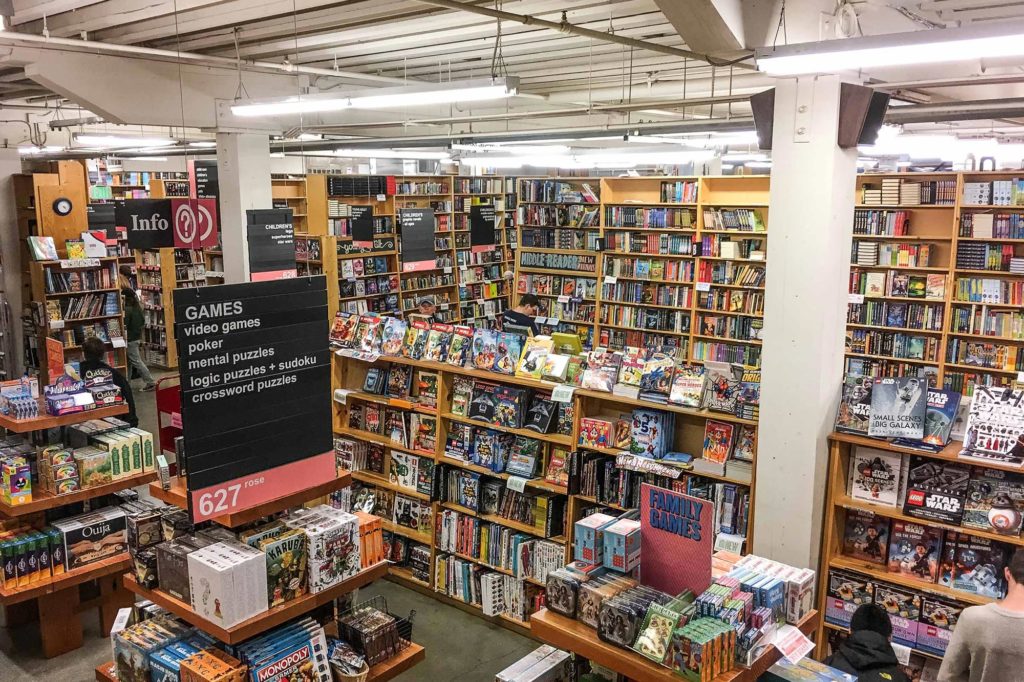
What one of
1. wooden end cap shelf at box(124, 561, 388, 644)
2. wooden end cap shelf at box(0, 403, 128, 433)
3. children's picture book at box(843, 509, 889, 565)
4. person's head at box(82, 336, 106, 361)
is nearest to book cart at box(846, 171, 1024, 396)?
children's picture book at box(843, 509, 889, 565)

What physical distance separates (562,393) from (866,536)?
2.10 meters

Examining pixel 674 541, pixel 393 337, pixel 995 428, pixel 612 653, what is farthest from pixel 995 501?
pixel 393 337

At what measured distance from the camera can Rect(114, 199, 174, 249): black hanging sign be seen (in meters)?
8.32

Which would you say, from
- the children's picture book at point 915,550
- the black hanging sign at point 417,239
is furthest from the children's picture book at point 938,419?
the black hanging sign at point 417,239

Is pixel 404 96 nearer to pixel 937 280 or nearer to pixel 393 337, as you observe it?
pixel 393 337

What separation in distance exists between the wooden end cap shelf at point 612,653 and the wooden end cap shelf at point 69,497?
3583 millimetres

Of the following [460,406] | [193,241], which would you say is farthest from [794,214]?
[193,241]

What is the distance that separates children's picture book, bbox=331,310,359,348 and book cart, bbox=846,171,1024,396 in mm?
5606

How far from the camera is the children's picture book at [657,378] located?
17.3ft

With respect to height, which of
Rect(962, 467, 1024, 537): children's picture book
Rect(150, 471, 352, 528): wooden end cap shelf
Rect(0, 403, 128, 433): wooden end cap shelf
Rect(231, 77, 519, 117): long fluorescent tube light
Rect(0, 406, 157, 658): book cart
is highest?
Rect(231, 77, 519, 117): long fluorescent tube light

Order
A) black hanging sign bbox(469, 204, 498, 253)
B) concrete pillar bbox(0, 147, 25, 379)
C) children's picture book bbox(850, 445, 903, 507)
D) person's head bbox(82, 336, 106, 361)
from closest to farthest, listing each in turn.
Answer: children's picture book bbox(850, 445, 903, 507) < person's head bbox(82, 336, 106, 361) < concrete pillar bbox(0, 147, 25, 379) < black hanging sign bbox(469, 204, 498, 253)

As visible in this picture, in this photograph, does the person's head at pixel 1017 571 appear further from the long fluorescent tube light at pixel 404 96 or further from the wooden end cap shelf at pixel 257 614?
the long fluorescent tube light at pixel 404 96

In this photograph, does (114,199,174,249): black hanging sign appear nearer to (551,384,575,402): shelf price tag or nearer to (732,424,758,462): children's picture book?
(551,384,575,402): shelf price tag

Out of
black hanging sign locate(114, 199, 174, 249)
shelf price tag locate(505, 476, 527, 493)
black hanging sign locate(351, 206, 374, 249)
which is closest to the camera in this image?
shelf price tag locate(505, 476, 527, 493)
